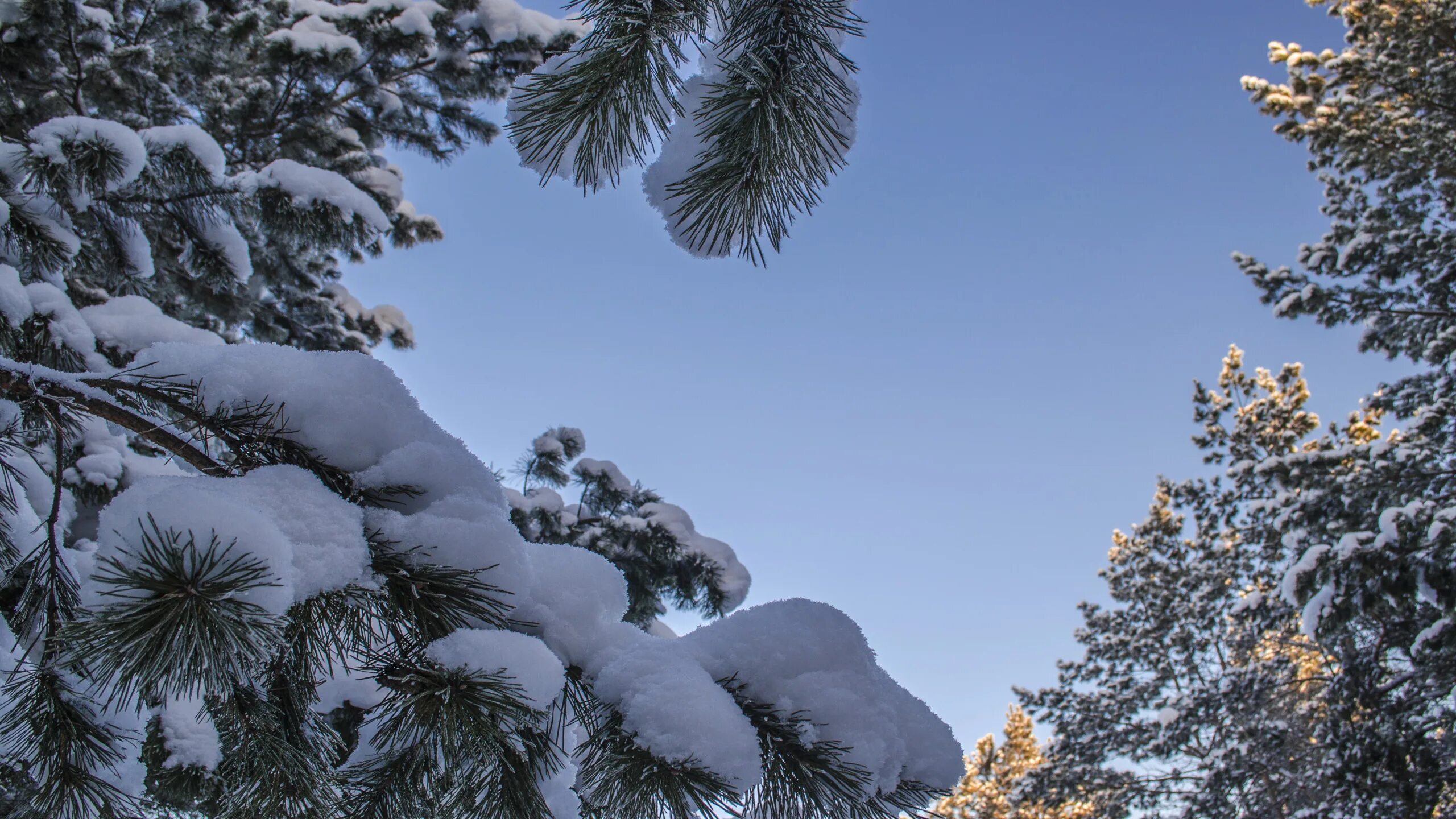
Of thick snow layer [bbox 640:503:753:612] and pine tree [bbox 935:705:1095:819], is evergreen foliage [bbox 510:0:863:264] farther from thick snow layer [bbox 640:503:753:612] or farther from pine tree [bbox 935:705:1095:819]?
pine tree [bbox 935:705:1095:819]

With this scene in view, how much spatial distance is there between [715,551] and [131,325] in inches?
164

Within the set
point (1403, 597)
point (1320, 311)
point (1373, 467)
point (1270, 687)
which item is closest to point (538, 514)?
point (1403, 597)

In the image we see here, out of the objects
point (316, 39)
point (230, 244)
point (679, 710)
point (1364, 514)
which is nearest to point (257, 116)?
point (316, 39)

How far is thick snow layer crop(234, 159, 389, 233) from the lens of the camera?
11.6 feet

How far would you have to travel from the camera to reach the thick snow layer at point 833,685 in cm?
101

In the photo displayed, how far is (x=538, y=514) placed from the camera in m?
6.14

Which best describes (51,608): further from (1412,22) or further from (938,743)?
(1412,22)

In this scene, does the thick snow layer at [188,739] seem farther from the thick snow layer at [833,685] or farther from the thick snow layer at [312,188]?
the thick snow layer at [312,188]

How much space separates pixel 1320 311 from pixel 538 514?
31.0 feet

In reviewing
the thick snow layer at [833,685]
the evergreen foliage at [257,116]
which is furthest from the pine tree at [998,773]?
the thick snow layer at [833,685]

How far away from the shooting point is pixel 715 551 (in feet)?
19.4

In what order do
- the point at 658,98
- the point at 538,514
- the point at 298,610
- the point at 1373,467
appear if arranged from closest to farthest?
the point at 298,610 < the point at 658,98 < the point at 538,514 < the point at 1373,467

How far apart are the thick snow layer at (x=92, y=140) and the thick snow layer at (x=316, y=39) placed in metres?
3.00

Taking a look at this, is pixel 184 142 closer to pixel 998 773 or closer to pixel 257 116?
pixel 257 116
